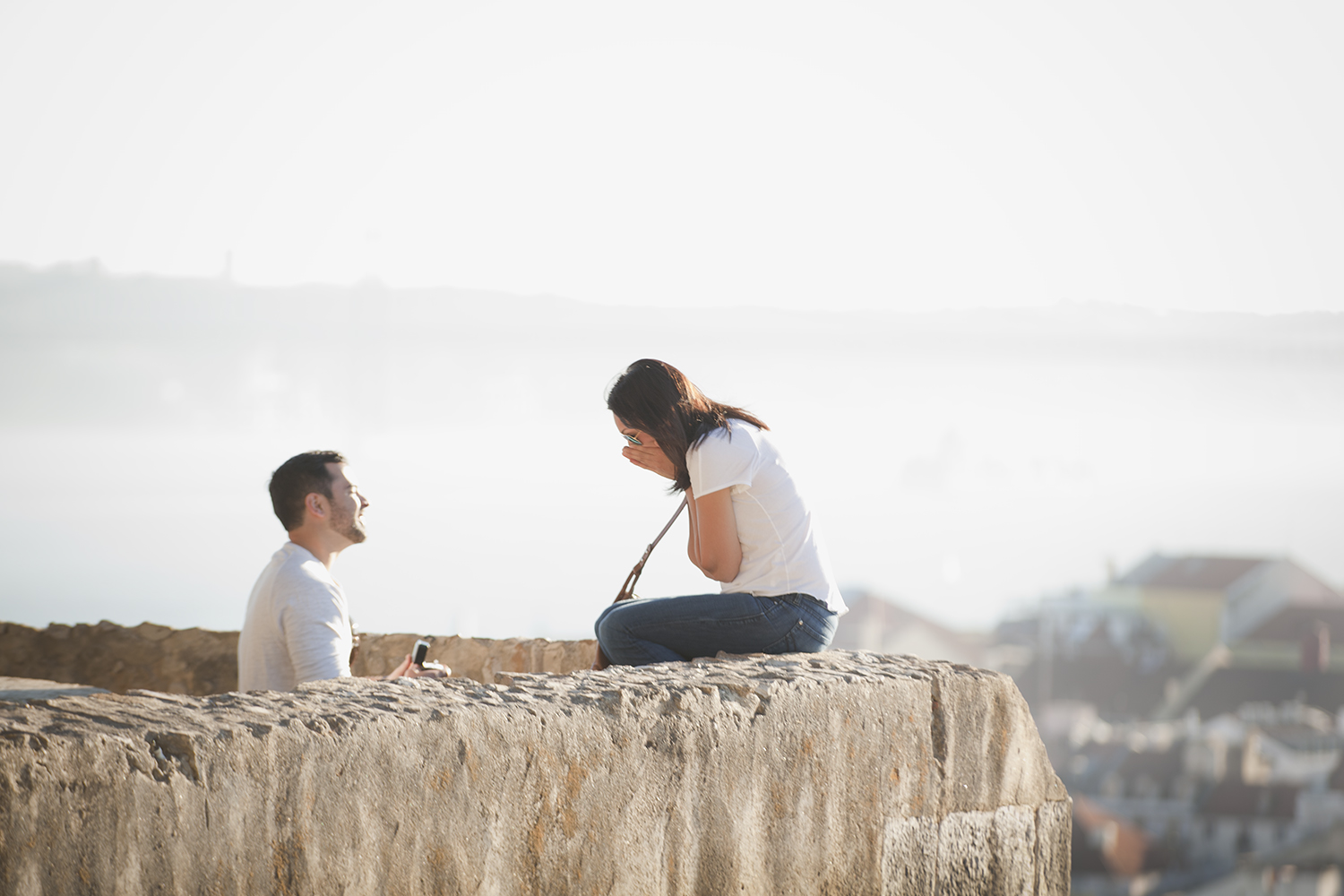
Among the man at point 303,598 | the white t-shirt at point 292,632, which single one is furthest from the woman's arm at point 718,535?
the white t-shirt at point 292,632

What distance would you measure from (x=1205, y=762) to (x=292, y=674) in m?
81.1

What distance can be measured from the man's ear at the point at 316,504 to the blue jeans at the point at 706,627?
93cm

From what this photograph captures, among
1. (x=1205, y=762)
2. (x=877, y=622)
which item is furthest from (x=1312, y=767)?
(x=877, y=622)

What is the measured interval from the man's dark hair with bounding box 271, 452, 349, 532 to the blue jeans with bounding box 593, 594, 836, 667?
98 centimetres

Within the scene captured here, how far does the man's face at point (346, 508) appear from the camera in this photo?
11.1ft

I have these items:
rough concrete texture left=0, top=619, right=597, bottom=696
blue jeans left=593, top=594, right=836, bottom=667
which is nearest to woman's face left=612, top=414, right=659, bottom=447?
blue jeans left=593, top=594, right=836, bottom=667

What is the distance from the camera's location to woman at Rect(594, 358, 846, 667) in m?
2.85

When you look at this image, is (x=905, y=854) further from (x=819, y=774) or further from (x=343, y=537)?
(x=343, y=537)

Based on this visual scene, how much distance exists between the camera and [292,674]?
305 centimetres

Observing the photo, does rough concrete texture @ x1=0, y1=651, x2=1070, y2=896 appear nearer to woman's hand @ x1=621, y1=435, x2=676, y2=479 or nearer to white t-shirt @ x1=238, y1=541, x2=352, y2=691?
woman's hand @ x1=621, y1=435, x2=676, y2=479

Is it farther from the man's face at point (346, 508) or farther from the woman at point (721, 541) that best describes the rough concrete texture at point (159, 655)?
the woman at point (721, 541)

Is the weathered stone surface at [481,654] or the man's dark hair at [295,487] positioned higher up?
the man's dark hair at [295,487]

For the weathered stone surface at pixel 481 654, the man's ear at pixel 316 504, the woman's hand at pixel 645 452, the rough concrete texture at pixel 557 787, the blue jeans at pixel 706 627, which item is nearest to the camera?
the rough concrete texture at pixel 557 787

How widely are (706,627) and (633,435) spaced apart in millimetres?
486
